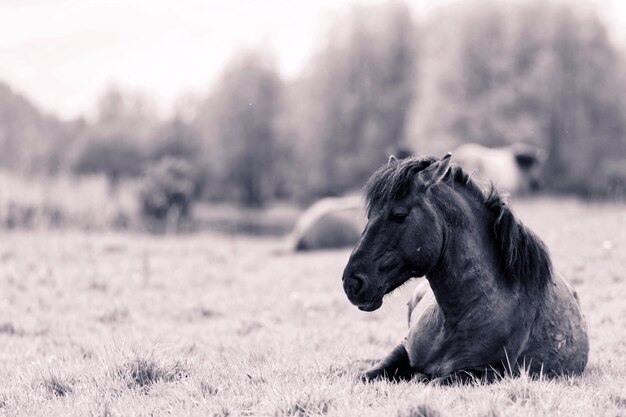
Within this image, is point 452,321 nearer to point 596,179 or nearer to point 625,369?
point 625,369

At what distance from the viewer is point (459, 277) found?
5.53 metres

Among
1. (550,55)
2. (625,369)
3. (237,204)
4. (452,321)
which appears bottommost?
(237,204)

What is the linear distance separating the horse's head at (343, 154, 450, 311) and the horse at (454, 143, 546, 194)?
1822 cm

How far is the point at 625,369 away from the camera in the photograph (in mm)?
5910

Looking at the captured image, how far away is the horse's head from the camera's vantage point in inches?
202

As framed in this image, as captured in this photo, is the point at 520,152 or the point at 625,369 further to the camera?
the point at 520,152

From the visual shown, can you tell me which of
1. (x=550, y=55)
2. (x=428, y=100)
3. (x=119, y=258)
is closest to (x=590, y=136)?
(x=550, y=55)

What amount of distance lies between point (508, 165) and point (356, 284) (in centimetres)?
2329

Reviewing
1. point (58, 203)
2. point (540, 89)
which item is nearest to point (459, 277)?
point (58, 203)

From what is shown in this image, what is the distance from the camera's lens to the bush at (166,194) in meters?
28.0

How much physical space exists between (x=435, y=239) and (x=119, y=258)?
38.3 ft

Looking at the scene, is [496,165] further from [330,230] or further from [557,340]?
[557,340]

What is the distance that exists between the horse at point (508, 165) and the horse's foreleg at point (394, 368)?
17.7 m

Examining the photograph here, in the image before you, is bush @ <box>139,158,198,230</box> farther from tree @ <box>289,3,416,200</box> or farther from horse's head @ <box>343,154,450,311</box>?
horse's head @ <box>343,154,450,311</box>
